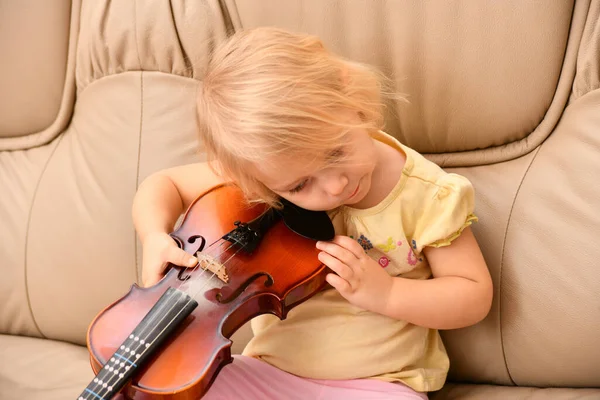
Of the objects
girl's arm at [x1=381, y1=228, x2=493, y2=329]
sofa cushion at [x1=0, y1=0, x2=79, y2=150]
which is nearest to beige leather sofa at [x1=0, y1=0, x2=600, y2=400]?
sofa cushion at [x1=0, y1=0, x2=79, y2=150]

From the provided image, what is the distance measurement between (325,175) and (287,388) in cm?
38

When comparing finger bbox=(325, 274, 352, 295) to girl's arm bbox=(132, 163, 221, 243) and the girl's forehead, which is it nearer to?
the girl's forehead

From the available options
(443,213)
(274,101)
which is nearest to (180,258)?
(274,101)

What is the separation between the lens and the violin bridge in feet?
3.12

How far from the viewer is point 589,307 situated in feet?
3.42

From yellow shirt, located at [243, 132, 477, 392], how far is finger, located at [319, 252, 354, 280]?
0.32 feet

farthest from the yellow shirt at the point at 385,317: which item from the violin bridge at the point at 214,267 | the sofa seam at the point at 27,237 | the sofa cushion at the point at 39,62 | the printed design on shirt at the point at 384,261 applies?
the sofa cushion at the point at 39,62

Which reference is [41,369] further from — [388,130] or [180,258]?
[388,130]

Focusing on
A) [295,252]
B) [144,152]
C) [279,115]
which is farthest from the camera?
[144,152]

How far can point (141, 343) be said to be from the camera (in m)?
0.83

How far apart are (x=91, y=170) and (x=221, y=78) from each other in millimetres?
625

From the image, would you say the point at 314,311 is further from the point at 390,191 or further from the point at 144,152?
the point at 144,152

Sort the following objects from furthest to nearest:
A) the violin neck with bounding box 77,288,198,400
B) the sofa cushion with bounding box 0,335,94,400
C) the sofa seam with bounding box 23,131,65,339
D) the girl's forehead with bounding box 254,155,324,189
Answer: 1. the sofa seam with bounding box 23,131,65,339
2. the sofa cushion with bounding box 0,335,94,400
3. the girl's forehead with bounding box 254,155,324,189
4. the violin neck with bounding box 77,288,198,400

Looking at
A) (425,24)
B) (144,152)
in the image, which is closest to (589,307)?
(425,24)
